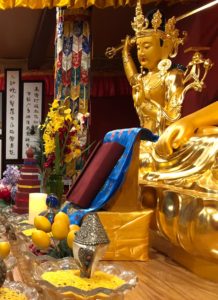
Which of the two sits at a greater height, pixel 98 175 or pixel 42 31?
pixel 42 31

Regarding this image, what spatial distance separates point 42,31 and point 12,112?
3.23 feet

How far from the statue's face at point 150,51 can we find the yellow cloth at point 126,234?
1.70 metres

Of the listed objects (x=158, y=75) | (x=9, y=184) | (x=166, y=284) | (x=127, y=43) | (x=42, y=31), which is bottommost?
(x=166, y=284)

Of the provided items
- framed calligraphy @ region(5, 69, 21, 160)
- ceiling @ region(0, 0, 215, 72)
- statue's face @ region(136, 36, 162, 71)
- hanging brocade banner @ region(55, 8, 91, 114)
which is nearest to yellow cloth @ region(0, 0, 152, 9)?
statue's face @ region(136, 36, 162, 71)

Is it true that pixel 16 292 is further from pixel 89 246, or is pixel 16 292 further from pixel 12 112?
pixel 12 112

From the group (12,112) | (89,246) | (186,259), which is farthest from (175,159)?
(12,112)

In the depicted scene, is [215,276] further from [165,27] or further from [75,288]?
[165,27]

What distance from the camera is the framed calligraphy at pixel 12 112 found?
5238 millimetres

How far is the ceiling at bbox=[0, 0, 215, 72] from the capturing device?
16.1 feet

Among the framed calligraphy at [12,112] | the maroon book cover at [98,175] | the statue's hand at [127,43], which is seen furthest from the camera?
the framed calligraphy at [12,112]

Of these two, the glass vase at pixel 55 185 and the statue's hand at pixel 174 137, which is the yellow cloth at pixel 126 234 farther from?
the glass vase at pixel 55 185

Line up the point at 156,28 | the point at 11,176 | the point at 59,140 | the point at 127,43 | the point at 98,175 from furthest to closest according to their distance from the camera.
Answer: the point at 127,43
the point at 156,28
the point at 11,176
the point at 59,140
the point at 98,175

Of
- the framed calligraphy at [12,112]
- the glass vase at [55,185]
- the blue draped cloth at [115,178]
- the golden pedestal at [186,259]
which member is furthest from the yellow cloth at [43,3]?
the framed calligraphy at [12,112]

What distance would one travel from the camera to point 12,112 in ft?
17.7
